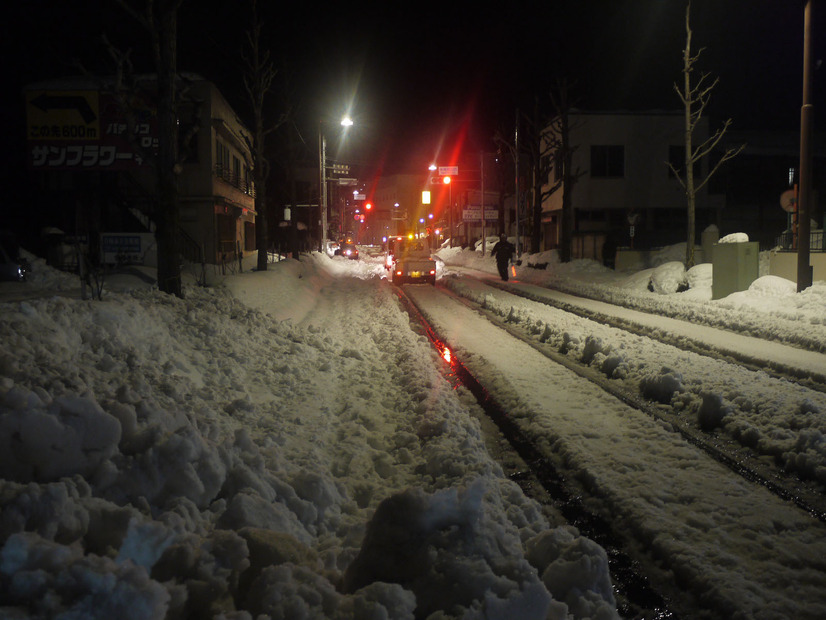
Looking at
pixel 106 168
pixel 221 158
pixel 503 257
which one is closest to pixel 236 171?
pixel 221 158

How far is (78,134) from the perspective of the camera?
28.2 metres

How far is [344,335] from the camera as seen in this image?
14117 millimetres

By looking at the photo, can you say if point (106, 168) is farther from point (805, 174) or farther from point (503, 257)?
point (805, 174)

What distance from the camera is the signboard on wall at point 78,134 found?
27.7 m

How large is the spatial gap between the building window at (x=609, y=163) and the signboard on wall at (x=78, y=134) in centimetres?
3225

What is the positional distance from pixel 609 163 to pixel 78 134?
116 feet

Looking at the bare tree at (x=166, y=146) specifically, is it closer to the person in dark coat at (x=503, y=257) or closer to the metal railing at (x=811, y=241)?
the metal railing at (x=811, y=241)

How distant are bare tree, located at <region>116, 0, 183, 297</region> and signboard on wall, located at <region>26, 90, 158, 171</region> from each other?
602 inches

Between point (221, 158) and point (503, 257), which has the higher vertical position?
point (221, 158)

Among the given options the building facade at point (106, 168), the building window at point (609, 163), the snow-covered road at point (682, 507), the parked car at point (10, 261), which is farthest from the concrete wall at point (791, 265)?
the building window at point (609, 163)

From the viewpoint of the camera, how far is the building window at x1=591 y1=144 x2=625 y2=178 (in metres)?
48.9

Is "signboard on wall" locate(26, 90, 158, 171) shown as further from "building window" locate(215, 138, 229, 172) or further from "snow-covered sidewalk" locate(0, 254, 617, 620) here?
"snow-covered sidewalk" locate(0, 254, 617, 620)

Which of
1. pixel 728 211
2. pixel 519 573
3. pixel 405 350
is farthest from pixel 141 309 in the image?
pixel 728 211

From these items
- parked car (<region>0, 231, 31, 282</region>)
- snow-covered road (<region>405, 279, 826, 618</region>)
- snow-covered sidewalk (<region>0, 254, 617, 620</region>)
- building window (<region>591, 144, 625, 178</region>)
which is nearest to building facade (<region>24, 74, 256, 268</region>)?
parked car (<region>0, 231, 31, 282</region>)
